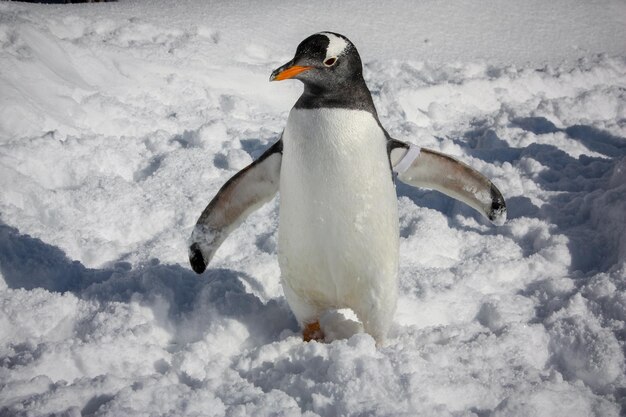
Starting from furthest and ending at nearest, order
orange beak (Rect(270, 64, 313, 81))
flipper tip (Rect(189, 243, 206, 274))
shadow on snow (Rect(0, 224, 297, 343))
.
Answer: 1. shadow on snow (Rect(0, 224, 297, 343))
2. flipper tip (Rect(189, 243, 206, 274))
3. orange beak (Rect(270, 64, 313, 81))

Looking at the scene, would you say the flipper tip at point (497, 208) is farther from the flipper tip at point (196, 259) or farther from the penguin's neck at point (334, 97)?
the flipper tip at point (196, 259)

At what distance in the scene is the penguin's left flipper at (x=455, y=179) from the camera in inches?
84.3

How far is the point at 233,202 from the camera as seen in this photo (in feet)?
6.88

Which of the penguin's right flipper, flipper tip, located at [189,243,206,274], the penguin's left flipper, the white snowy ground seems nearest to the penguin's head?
the penguin's right flipper

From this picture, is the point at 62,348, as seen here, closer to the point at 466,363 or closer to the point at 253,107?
the point at 466,363

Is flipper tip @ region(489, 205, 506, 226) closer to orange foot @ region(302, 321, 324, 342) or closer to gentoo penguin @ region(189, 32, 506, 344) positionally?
gentoo penguin @ region(189, 32, 506, 344)

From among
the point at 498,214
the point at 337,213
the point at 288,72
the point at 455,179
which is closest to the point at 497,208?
the point at 498,214

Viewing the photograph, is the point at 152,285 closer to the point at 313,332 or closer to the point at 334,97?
the point at 313,332

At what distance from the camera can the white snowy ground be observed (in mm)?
1639

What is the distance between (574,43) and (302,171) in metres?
4.89

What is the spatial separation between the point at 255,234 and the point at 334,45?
1.23 metres

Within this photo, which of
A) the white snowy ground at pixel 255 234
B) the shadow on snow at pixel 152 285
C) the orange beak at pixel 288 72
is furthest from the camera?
the shadow on snow at pixel 152 285

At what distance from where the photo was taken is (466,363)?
73.0 inches

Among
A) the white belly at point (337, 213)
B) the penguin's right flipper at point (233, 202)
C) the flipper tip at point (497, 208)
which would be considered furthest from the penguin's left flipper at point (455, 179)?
the penguin's right flipper at point (233, 202)
